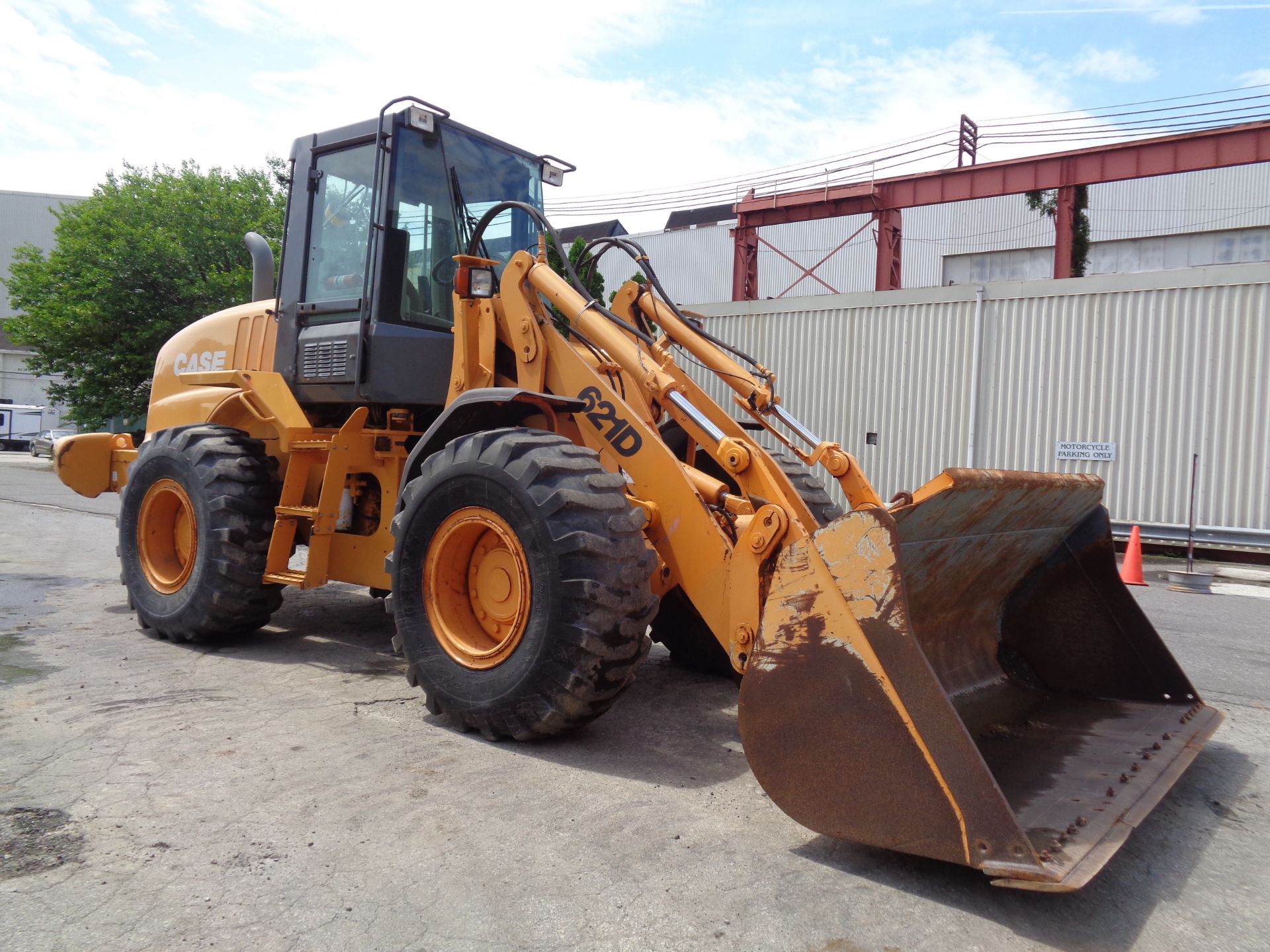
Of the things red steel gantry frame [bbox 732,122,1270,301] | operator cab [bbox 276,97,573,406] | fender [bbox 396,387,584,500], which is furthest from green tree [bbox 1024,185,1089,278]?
fender [bbox 396,387,584,500]

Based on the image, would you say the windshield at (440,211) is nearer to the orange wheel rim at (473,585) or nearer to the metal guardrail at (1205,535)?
the orange wheel rim at (473,585)

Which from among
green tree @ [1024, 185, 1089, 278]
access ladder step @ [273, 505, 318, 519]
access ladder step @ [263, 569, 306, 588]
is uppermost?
Result: green tree @ [1024, 185, 1089, 278]

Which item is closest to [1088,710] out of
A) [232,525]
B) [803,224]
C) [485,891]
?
[485,891]

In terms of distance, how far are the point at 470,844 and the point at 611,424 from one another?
213cm

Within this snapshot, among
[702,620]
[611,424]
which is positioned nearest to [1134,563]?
[702,620]

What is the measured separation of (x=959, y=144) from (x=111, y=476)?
17.9 m

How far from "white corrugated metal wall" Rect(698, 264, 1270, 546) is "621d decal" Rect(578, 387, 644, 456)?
10.9m

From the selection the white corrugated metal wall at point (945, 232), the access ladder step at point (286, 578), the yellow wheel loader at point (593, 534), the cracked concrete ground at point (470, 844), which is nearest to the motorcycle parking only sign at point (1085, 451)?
the cracked concrete ground at point (470, 844)

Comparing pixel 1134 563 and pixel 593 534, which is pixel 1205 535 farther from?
pixel 593 534

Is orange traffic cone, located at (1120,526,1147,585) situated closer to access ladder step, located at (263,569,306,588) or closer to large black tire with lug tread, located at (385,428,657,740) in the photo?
large black tire with lug tread, located at (385,428,657,740)

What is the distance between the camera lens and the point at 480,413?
198 inches

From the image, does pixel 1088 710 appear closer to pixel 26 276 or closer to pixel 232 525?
pixel 232 525

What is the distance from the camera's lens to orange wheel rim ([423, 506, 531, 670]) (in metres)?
4.43

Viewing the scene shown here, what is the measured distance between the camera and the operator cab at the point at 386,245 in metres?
5.85
